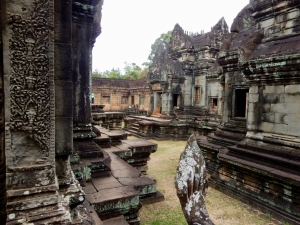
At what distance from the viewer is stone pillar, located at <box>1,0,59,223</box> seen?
1882 millimetres

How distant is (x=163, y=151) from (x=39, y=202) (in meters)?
8.30

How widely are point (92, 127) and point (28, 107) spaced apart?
337cm

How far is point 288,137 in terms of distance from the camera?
4.73m

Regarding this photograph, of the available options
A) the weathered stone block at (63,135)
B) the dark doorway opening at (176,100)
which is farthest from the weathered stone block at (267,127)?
the dark doorway opening at (176,100)

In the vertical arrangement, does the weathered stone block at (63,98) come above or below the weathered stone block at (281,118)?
above

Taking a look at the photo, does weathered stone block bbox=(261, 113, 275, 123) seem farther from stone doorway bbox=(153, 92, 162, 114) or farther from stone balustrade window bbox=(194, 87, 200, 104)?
stone doorway bbox=(153, 92, 162, 114)

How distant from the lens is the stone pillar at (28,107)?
6.17 feet

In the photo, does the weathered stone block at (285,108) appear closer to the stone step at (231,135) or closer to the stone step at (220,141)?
the stone step at (231,135)

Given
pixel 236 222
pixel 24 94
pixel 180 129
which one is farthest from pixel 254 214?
pixel 180 129

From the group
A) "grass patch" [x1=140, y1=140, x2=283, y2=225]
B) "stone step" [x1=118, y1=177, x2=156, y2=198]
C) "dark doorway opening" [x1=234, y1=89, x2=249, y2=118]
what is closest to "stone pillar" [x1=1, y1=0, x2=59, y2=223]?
"stone step" [x1=118, y1=177, x2=156, y2=198]

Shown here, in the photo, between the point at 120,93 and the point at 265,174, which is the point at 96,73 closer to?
the point at 120,93

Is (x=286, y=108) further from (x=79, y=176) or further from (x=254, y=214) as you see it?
(x=79, y=176)

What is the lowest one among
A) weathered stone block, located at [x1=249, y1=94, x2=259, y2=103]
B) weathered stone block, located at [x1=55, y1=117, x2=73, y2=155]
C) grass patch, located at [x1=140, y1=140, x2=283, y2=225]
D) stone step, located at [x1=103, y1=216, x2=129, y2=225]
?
grass patch, located at [x1=140, y1=140, x2=283, y2=225]

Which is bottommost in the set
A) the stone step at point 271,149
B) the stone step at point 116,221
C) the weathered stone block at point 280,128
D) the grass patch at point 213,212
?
the grass patch at point 213,212
